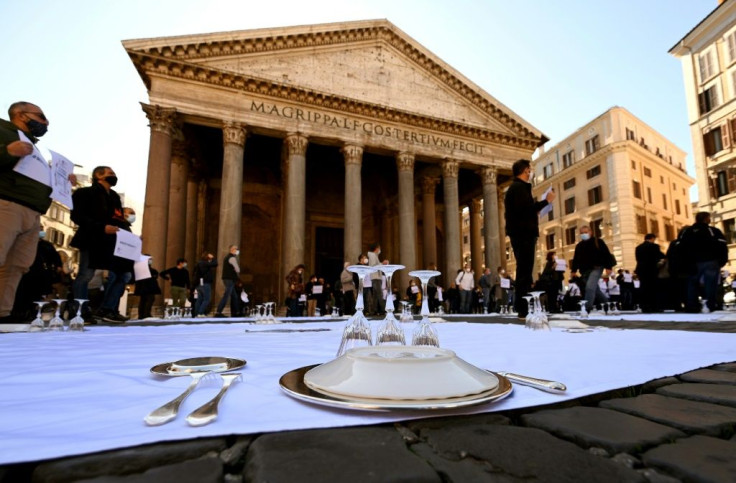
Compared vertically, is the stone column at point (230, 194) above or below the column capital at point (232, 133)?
below

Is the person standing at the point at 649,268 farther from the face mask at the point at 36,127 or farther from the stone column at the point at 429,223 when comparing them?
the face mask at the point at 36,127

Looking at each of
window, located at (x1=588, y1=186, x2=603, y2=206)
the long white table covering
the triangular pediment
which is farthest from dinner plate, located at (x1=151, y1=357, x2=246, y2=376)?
window, located at (x1=588, y1=186, x2=603, y2=206)

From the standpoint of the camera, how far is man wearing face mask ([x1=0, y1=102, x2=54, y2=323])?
3.87 m

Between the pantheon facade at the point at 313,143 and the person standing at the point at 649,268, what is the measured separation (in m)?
8.32

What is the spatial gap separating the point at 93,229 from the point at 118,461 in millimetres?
5530

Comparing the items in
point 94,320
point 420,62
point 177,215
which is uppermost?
point 420,62

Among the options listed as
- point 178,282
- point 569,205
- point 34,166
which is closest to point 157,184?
point 178,282

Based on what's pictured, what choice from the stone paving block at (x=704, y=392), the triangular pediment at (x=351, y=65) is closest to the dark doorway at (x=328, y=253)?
the triangular pediment at (x=351, y=65)

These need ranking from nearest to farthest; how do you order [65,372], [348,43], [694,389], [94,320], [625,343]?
[694,389], [65,372], [625,343], [94,320], [348,43]

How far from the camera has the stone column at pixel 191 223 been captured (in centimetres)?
1702

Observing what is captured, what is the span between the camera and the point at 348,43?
17.3 meters

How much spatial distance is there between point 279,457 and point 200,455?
7.4 inches

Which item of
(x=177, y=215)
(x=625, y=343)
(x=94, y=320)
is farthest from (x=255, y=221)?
(x=625, y=343)

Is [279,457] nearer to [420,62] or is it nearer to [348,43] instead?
[348,43]
